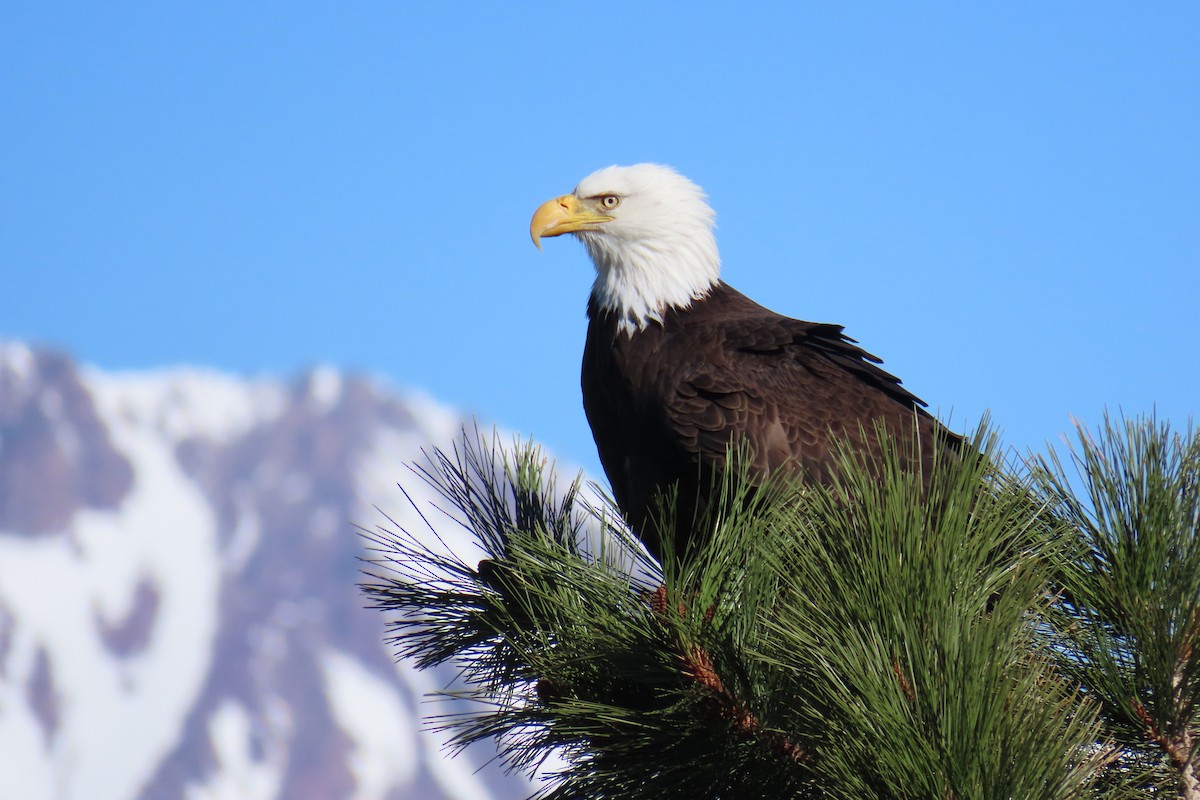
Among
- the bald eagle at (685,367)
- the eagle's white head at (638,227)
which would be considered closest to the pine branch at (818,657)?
the bald eagle at (685,367)

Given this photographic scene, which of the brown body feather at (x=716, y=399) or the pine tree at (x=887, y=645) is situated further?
the brown body feather at (x=716, y=399)

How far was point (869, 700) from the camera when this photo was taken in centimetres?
265

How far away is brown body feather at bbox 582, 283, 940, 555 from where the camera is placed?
5027 mm

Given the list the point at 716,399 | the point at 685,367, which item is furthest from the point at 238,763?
the point at 716,399

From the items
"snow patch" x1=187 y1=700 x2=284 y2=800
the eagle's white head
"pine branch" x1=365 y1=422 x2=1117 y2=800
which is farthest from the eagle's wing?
"snow patch" x1=187 y1=700 x2=284 y2=800

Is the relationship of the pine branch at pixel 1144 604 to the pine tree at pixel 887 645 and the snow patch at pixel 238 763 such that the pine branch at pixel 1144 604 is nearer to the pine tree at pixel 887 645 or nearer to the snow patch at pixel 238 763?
the pine tree at pixel 887 645

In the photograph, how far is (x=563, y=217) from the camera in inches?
238

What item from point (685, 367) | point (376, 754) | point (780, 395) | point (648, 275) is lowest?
point (780, 395)

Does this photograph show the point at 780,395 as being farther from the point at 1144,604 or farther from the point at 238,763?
the point at 238,763

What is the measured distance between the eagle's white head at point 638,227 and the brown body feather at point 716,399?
231 millimetres

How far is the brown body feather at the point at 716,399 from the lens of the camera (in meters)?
5.03

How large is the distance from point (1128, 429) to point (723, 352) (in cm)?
222

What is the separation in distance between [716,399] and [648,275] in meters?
0.91

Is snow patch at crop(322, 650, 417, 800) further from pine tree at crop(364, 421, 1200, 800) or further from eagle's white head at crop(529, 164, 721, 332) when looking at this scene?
pine tree at crop(364, 421, 1200, 800)
